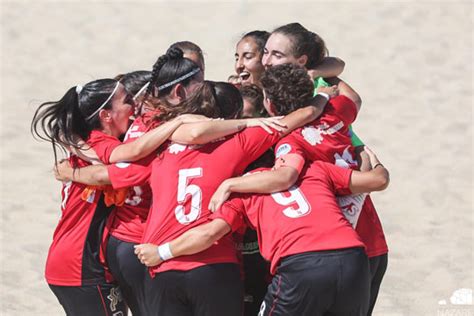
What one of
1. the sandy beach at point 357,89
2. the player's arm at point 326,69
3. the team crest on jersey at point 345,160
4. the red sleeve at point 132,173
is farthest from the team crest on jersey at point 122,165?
the sandy beach at point 357,89

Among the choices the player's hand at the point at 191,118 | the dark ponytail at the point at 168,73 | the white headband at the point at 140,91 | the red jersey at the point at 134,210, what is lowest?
the red jersey at the point at 134,210

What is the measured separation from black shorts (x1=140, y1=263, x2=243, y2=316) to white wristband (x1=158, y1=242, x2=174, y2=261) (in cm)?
7

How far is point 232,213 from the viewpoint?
13.5 ft

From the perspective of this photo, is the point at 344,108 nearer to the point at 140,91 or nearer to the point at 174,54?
the point at 174,54

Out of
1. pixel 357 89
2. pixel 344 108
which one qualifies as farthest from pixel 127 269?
pixel 357 89

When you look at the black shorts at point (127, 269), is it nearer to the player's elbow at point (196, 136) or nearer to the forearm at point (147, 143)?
the forearm at point (147, 143)

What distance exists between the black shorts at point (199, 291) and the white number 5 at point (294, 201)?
1.22 ft

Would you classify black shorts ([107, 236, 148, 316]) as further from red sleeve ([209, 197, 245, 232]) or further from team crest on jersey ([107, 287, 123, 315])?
red sleeve ([209, 197, 245, 232])

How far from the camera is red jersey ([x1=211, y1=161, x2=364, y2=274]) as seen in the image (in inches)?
158

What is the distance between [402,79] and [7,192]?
516 cm

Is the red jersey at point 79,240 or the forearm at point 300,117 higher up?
the forearm at point 300,117

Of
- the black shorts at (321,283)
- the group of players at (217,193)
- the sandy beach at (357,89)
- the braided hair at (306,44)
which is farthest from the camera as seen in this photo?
the sandy beach at (357,89)

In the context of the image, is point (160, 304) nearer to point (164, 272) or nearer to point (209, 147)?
point (164, 272)

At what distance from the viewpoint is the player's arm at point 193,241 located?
13.3 feet
